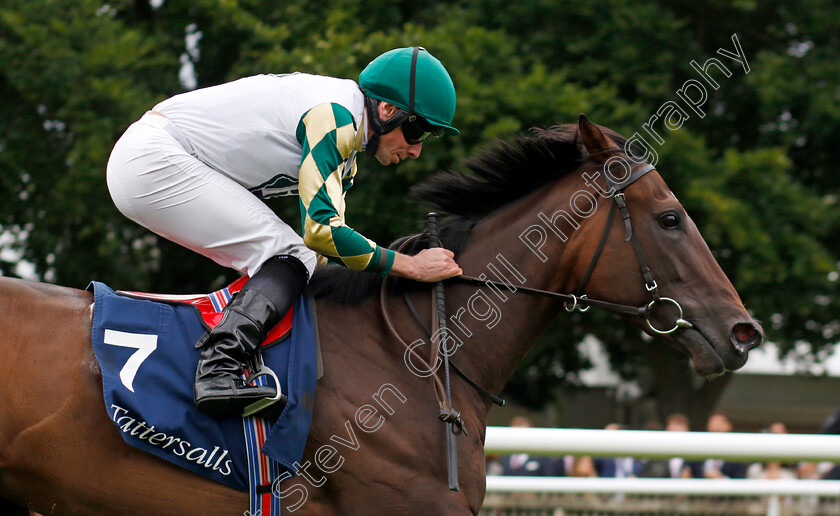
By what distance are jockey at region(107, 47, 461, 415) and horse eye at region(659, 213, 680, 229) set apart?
32.1 inches

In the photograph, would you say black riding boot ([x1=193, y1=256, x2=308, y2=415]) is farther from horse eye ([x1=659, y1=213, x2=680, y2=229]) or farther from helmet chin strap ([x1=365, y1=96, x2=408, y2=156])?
horse eye ([x1=659, y1=213, x2=680, y2=229])

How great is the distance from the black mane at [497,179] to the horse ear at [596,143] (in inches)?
2.4

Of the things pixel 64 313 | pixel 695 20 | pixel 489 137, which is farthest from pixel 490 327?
pixel 695 20

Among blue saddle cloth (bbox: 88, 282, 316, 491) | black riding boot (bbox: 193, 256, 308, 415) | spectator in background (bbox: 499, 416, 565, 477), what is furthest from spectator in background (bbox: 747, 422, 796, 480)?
black riding boot (bbox: 193, 256, 308, 415)

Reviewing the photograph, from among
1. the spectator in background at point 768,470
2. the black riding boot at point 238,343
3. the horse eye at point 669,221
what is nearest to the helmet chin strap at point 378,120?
the black riding boot at point 238,343

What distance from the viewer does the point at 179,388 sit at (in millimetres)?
2822

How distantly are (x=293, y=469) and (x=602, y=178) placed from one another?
5.34 feet

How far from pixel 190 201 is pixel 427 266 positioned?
0.90 metres

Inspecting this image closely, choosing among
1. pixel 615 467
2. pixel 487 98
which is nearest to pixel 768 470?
pixel 615 467

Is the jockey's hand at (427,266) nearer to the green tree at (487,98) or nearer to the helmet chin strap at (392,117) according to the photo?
the helmet chin strap at (392,117)

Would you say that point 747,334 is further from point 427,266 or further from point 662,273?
point 427,266

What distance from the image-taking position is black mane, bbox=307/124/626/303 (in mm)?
3414

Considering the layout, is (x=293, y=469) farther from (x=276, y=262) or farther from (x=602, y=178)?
(x=602, y=178)

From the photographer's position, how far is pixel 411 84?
3.10 m
